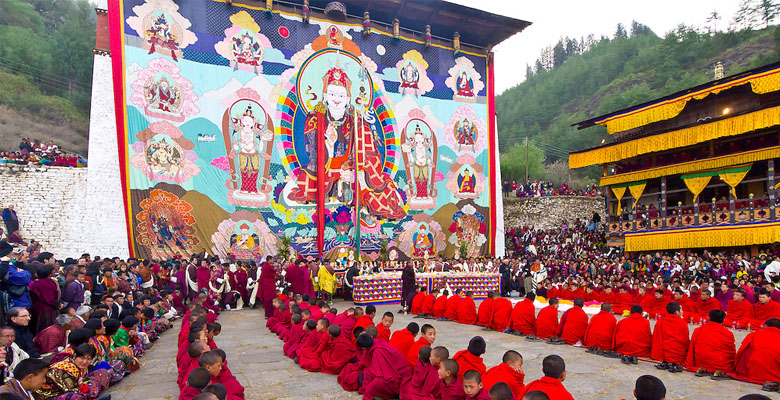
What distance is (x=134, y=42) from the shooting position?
48.2 feet

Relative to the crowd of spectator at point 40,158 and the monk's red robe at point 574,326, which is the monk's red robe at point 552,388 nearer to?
the monk's red robe at point 574,326

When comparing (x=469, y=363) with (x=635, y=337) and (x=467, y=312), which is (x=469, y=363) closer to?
(x=635, y=337)

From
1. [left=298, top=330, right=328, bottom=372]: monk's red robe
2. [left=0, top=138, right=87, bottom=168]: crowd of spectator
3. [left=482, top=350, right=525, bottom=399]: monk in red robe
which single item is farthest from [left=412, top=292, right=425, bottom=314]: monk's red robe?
[left=0, top=138, right=87, bottom=168]: crowd of spectator

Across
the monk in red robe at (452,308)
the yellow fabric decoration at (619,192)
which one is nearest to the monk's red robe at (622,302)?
the monk in red robe at (452,308)

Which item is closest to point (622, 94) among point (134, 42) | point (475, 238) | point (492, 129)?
point (492, 129)

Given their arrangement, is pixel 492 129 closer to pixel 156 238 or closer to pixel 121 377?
pixel 156 238

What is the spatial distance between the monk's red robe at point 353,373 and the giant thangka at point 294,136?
1143 cm

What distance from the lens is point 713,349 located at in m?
5.59

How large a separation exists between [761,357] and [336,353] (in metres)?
4.93

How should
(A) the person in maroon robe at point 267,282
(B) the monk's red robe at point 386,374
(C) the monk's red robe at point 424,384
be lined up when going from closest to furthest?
(C) the monk's red robe at point 424,384 → (B) the monk's red robe at point 386,374 → (A) the person in maroon robe at point 267,282

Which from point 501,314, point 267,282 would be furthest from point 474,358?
point 267,282

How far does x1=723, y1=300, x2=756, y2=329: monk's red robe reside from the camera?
8.50 meters

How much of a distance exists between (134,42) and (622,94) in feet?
134

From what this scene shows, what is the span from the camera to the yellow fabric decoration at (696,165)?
16.3m
